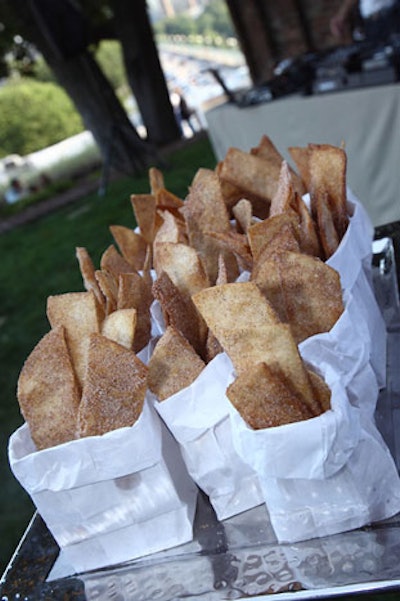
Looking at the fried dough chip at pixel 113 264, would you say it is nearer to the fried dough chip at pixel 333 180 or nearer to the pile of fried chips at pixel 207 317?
the pile of fried chips at pixel 207 317

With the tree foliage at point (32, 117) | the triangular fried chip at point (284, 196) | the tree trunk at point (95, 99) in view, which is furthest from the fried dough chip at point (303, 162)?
the tree foliage at point (32, 117)

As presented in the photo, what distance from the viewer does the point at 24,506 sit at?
2393 millimetres

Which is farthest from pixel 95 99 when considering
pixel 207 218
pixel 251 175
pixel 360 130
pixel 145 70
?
pixel 207 218

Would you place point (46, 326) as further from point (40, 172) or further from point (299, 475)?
point (40, 172)

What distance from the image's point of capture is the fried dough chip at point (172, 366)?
960 millimetres

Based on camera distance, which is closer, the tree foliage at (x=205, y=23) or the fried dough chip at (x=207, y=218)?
the fried dough chip at (x=207, y=218)

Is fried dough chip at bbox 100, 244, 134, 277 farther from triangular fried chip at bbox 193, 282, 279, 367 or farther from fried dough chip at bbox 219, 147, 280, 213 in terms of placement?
triangular fried chip at bbox 193, 282, 279, 367

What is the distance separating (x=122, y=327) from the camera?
3.43 ft

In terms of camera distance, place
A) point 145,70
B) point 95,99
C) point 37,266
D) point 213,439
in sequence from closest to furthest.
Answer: point 213,439
point 37,266
point 95,99
point 145,70

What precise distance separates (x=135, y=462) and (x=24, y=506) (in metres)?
1.67

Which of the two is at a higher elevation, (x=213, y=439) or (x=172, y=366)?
(x=172, y=366)

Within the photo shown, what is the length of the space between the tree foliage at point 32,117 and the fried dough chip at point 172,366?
18.9 m

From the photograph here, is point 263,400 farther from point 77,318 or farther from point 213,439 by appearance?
point 77,318

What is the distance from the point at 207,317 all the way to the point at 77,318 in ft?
0.88
